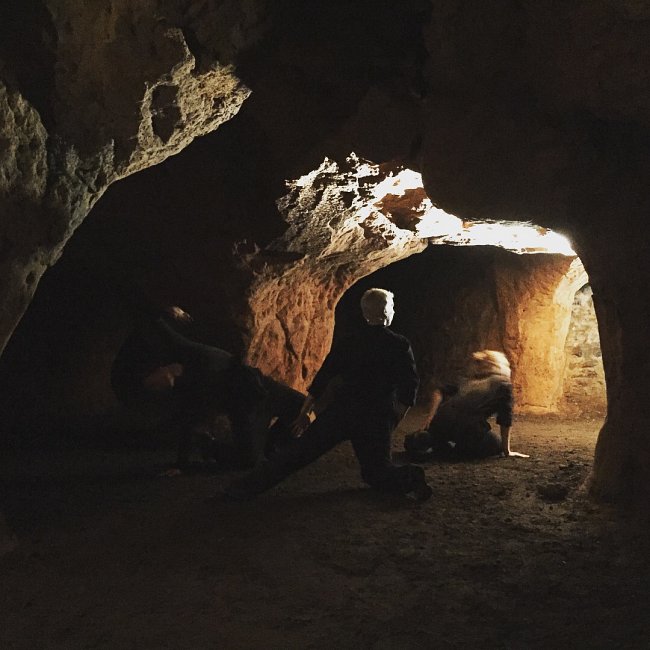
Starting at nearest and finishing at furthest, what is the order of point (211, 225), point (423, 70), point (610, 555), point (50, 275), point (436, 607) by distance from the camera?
point (436, 607) < point (610, 555) < point (423, 70) < point (211, 225) < point (50, 275)

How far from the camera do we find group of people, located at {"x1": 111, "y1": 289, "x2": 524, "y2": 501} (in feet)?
12.6

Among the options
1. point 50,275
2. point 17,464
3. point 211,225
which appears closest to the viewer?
point 17,464

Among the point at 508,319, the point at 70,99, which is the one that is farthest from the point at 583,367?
the point at 70,99

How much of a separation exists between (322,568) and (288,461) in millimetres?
1133

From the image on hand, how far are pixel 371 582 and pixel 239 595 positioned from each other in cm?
54

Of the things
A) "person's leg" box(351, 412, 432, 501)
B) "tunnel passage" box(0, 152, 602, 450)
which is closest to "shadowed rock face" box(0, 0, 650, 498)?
"tunnel passage" box(0, 152, 602, 450)

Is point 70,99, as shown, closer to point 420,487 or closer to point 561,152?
point 561,152

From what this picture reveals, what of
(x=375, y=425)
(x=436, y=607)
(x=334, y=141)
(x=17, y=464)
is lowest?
(x=17, y=464)

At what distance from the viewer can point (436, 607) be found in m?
2.25

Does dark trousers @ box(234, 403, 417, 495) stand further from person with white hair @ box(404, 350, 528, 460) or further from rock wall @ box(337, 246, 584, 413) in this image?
rock wall @ box(337, 246, 584, 413)

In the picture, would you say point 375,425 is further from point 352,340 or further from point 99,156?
point 99,156

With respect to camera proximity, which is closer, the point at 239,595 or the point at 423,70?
the point at 239,595

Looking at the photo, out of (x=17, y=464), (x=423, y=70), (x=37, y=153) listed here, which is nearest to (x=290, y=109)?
(x=423, y=70)

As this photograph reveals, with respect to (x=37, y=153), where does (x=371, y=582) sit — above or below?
below
